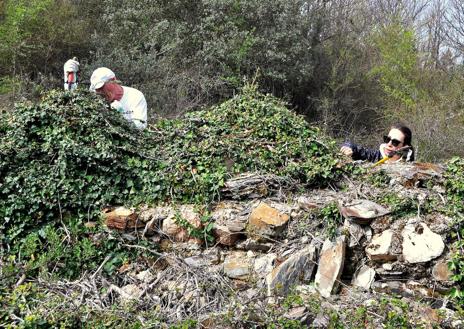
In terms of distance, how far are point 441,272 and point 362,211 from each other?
79 cm

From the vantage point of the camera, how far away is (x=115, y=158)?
479cm

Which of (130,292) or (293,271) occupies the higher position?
(293,271)

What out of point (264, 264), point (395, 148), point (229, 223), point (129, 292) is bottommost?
point (129, 292)

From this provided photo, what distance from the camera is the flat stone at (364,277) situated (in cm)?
397

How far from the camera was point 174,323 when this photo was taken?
3.68m

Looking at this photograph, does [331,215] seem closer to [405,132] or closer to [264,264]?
[264,264]

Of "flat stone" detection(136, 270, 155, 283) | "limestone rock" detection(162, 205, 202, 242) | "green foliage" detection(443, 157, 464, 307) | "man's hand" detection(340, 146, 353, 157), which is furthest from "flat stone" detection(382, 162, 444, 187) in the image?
"flat stone" detection(136, 270, 155, 283)

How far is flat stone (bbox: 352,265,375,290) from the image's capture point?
3.97 m

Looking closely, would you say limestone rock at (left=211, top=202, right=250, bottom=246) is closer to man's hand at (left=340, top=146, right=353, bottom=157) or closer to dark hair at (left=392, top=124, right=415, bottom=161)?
man's hand at (left=340, top=146, right=353, bottom=157)

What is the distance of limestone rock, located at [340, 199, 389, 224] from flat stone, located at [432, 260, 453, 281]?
0.59 m

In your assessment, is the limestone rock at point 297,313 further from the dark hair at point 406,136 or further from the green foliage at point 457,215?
the dark hair at point 406,136

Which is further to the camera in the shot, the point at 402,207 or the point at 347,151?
the point at 347,151

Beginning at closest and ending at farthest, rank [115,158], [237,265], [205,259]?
[237,265]
[205,259]
[115,158]

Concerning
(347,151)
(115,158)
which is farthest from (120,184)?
Answer: (347,151)
